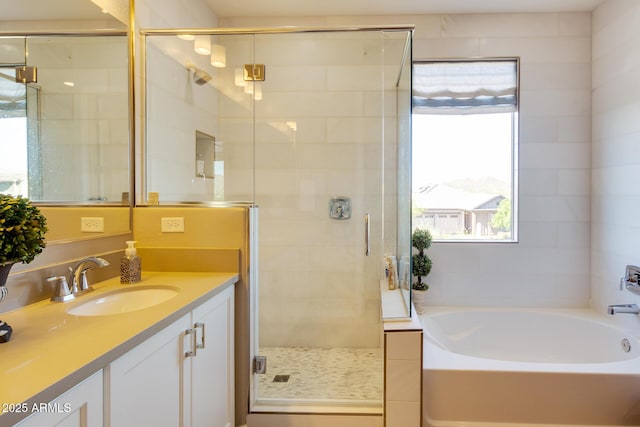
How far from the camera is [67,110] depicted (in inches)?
63.7

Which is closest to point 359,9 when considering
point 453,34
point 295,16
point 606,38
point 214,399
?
point 295,16

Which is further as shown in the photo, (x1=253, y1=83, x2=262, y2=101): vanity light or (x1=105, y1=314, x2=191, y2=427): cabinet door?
(x1=253, y1=83, x2=262, y2=101): vanity light

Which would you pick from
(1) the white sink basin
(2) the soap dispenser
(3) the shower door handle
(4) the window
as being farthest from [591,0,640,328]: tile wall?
(2) the soap dispenser

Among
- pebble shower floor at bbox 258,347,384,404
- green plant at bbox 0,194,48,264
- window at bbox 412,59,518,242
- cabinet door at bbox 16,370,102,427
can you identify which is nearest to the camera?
cabinet door at bbox 16,370,102,427

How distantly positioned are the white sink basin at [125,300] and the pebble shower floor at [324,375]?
904 mm

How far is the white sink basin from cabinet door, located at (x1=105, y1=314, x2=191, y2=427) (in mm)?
281

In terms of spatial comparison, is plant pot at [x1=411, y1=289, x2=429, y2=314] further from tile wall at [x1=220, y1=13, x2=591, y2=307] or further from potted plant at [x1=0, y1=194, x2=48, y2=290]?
potted plant at [x1=0, y1=194, x2=48, y2=290]

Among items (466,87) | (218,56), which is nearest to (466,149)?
(466,87)

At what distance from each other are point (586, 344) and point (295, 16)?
3.20 meters

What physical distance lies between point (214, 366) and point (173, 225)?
75cm

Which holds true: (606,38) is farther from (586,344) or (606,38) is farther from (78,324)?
(78,324)

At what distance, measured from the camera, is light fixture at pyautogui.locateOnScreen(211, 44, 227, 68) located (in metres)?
2.53

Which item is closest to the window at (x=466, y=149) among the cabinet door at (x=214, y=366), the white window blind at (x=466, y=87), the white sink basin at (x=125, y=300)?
the white window blind at (x=466, y=87)

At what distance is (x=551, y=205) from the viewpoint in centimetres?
286
